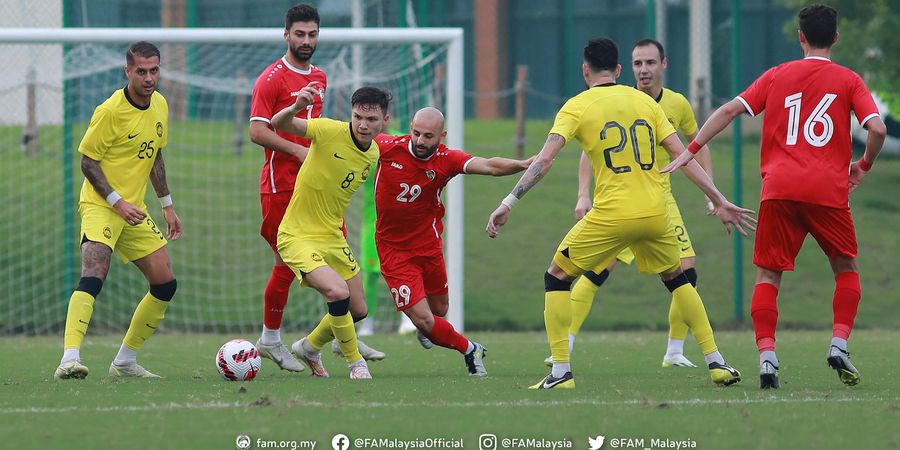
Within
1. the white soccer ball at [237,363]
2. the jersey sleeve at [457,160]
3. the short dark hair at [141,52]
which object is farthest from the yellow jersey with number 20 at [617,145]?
the short dark hair at [141,52]

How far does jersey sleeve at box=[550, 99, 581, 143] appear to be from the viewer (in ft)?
23.8

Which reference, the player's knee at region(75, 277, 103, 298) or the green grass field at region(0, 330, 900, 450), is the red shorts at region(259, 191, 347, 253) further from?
the player's knee at region(75, 277, 103, 298)

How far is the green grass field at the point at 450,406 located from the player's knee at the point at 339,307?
0.43 m

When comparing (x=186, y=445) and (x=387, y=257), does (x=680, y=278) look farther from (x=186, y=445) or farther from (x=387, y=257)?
(x=186, y=445)

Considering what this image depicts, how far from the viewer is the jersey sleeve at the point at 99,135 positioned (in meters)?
8.34

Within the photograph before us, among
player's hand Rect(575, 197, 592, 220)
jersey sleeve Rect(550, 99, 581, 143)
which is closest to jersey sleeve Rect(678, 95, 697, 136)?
player's hand Rect(575, 197, 592, 220)

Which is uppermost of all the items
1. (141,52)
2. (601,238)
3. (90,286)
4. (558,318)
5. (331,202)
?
(141,52)

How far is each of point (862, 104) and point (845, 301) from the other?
3.76ft

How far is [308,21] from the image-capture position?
8.70m

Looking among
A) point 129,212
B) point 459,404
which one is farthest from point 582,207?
point 129,212

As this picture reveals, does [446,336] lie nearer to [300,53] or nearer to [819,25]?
[300,53]

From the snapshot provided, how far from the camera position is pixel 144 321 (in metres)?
8.53

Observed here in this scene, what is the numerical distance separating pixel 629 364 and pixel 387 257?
203 centimetres

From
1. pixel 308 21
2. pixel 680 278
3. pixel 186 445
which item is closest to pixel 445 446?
pixel 186 445
